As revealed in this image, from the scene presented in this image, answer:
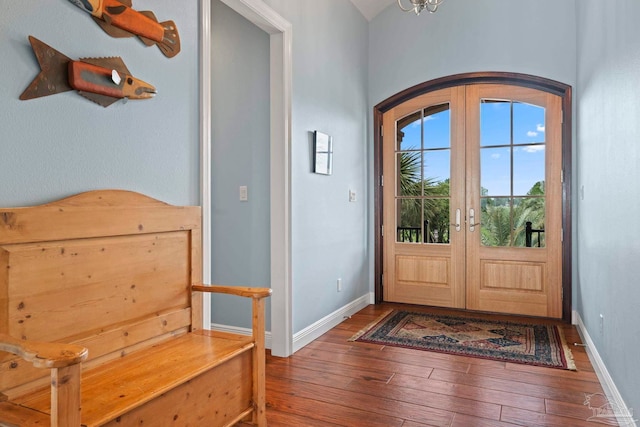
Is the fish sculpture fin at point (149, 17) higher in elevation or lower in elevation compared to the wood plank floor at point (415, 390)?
higher

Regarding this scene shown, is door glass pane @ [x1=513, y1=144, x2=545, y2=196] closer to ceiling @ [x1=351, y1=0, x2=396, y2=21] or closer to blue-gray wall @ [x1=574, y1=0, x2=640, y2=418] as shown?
blue-gray wall @ [x1=574, y1=0, x2=640, y2=418]

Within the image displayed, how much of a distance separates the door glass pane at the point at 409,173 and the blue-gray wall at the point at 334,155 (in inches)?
15.3

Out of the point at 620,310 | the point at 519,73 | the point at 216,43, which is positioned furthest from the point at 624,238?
the point at 216,43

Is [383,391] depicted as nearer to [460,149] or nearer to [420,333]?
[420,333]

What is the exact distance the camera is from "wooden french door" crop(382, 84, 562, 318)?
165 inches

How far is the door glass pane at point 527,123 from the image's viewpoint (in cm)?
420

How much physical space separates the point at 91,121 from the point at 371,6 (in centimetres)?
373

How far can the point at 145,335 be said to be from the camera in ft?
6.29

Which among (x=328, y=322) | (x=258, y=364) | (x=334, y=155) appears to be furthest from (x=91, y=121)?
(x=328, y=322)

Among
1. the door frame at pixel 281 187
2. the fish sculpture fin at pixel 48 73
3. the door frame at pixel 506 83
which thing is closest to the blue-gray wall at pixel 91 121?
the fish sculpture fin at pixel 48 73

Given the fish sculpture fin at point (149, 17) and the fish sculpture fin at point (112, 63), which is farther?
the fish sculpture fin at point (149, 17)

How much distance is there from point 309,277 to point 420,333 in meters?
1.09

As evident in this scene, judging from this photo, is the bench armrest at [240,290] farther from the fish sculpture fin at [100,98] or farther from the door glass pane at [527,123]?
the door glass pane at [527,123]

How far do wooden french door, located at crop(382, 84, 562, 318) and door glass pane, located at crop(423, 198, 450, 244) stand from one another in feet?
0.03
